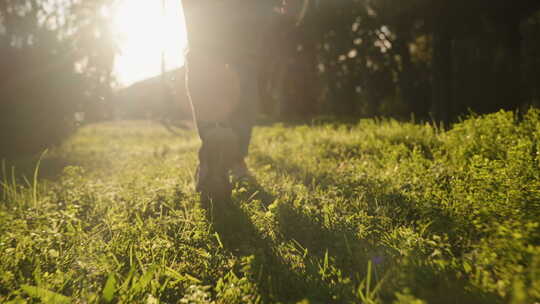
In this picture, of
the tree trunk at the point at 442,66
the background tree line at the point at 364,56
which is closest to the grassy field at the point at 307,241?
the background tree line at the point at 364,56

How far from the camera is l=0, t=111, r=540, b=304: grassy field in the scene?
135 centimetres

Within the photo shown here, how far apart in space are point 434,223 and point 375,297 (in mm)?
768

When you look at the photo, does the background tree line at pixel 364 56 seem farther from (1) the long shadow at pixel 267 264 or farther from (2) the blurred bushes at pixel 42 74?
(1) the long shadow at pixel 267 264

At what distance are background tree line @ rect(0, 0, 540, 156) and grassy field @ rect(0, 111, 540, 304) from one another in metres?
2.04

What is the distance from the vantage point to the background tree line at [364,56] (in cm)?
718

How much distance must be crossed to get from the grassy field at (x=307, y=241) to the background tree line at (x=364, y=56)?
2.04m

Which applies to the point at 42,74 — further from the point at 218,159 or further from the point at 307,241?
the point at 307,241

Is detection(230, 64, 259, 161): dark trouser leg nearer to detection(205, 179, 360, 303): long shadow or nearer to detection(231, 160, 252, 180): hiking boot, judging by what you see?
detection(231, 160, 252, 180): hiking boot

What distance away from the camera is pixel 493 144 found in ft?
9.82

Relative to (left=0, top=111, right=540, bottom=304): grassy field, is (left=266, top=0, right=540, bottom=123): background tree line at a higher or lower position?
higher

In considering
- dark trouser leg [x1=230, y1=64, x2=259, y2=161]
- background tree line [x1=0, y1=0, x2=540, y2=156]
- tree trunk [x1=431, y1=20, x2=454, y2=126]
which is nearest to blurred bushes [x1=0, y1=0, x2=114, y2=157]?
background tree line [x1=0, y1=0, x2=540, y2=156]

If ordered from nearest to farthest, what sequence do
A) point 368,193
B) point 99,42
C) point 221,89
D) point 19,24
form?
point 368,193 → point 221,89 → point 19,24 → point 99,42

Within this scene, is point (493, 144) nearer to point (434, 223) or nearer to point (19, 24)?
point (434, 223)

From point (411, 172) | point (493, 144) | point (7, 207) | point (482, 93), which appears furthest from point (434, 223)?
point (482, 93)
